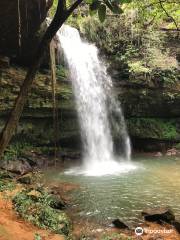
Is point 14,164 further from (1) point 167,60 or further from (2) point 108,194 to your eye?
(1) point 167,60

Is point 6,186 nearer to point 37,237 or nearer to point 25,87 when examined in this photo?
point 37,237

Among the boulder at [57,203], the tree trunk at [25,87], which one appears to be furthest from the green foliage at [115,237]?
the tree trunk at [25,87]

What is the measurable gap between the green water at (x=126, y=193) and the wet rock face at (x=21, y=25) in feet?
15.7

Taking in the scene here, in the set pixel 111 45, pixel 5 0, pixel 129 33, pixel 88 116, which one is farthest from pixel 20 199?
pixel 129 33

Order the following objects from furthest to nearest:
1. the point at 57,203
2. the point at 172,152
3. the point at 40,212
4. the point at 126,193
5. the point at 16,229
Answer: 1. the point at 172,152
2. the point at 126,193
3. the point at 57,203
4. the point at 40,212
5. the point at 16,229

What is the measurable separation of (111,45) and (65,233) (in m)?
12.6

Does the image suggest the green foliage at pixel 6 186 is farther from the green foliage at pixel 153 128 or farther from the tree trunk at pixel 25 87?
the green foliage at pixel 153 128

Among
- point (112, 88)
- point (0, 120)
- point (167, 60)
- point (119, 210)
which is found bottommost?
point (119, 210)

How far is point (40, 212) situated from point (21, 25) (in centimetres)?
750

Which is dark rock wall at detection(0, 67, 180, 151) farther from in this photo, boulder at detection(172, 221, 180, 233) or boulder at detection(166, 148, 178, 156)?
boulder at detection(172, 221, 180, 233)

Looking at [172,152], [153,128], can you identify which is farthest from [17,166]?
[172,152]

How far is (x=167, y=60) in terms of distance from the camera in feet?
59.4

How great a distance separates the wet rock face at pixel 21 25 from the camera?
11.6 m

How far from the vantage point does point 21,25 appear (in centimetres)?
1257
